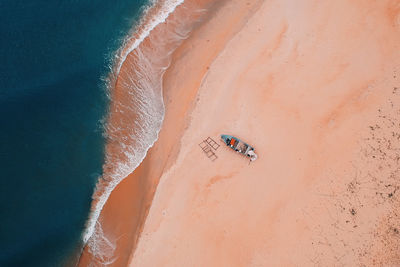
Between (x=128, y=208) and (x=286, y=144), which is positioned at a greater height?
(x=286, y=144)

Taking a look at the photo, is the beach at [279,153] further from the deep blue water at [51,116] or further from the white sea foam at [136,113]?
the deep blue water at [51,116]

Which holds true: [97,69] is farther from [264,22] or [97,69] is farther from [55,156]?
[264,22]

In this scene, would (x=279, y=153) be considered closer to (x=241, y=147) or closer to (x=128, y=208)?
(x=241, y=147)

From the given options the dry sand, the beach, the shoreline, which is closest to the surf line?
the shoreline

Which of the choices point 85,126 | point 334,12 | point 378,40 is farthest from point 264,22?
point 85,126

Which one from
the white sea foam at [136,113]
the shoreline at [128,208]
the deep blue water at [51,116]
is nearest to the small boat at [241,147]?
the shoreline at [128,208]

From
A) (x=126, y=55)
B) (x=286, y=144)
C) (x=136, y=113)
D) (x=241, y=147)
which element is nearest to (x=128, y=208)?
(x=136, y=113)
